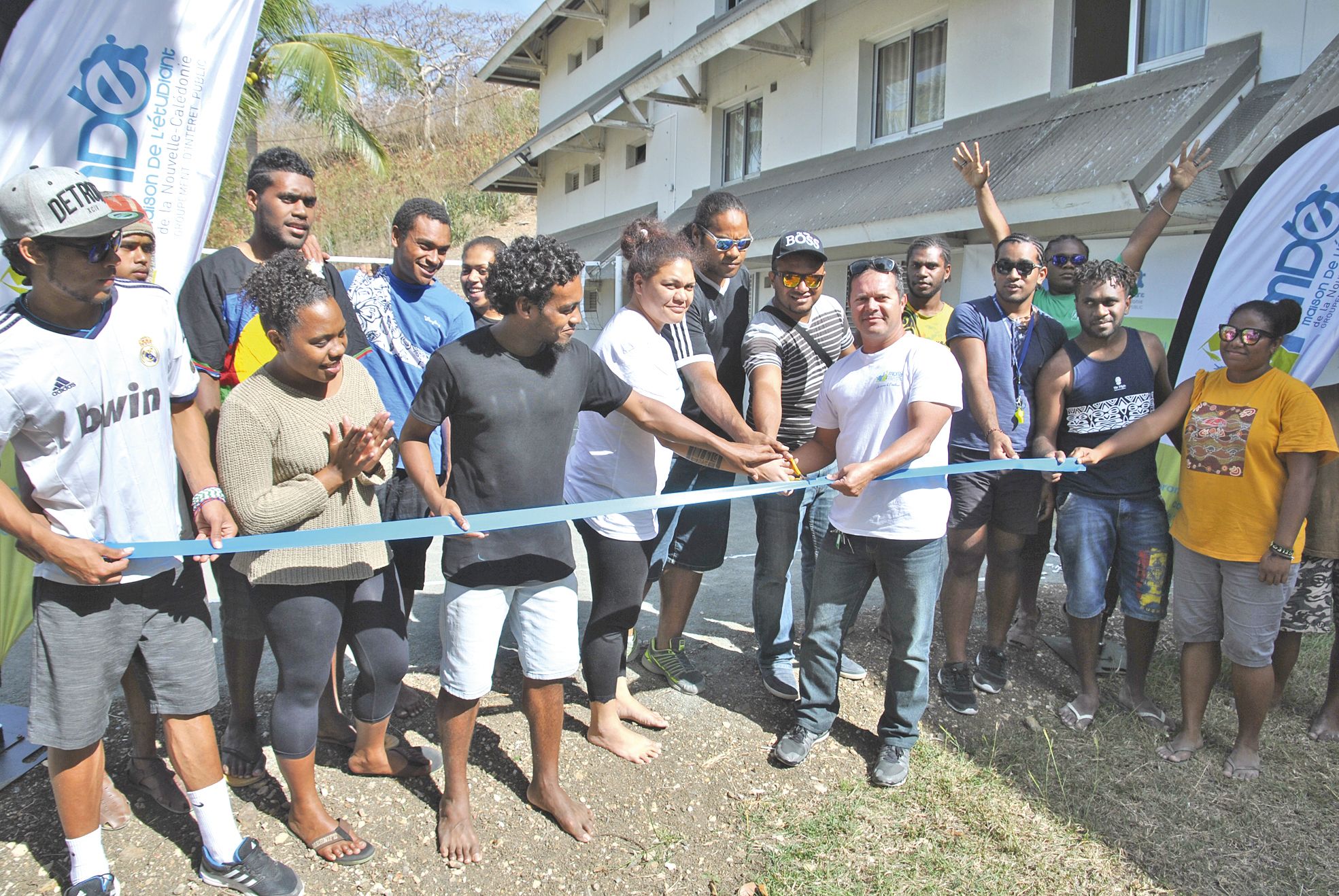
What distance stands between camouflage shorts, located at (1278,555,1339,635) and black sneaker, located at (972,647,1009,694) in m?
1.17

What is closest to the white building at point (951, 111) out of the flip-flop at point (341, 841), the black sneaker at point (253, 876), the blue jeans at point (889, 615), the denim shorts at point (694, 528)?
the blue jeans at point (889, 615)

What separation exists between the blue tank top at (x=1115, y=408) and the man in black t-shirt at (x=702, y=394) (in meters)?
1.50

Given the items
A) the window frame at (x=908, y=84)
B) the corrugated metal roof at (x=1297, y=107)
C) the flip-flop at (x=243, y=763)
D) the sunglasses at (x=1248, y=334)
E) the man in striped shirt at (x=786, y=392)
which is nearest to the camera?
the flip-flop at (x=243, y=763)

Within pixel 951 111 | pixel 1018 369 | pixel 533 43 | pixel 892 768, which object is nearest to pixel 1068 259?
pixel 1018 369

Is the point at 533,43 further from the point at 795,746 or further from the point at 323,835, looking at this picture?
the point at 323,835

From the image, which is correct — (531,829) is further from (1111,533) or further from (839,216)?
(839,216)

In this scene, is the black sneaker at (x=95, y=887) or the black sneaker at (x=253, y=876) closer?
the black sneaker at (x=95, y=887)

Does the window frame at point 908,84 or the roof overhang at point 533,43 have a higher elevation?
the roof overhang at point 533,43

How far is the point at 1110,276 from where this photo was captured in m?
3.78

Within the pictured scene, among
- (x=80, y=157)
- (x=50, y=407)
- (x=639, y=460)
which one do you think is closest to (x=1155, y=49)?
(x=639, y=460)

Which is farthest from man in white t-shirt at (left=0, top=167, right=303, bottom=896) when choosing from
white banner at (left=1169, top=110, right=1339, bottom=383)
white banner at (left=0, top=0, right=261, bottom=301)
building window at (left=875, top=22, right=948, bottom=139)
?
building window at (left=875, top=22, right=948, bottom=139)

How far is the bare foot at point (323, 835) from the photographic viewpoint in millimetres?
2809

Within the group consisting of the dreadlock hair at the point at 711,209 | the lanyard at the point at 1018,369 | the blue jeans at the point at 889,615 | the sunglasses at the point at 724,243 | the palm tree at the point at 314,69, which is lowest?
the blue jeans at the point at 889,615

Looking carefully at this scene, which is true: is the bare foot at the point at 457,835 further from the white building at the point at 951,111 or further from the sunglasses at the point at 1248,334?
the white building at the point at 951,111
